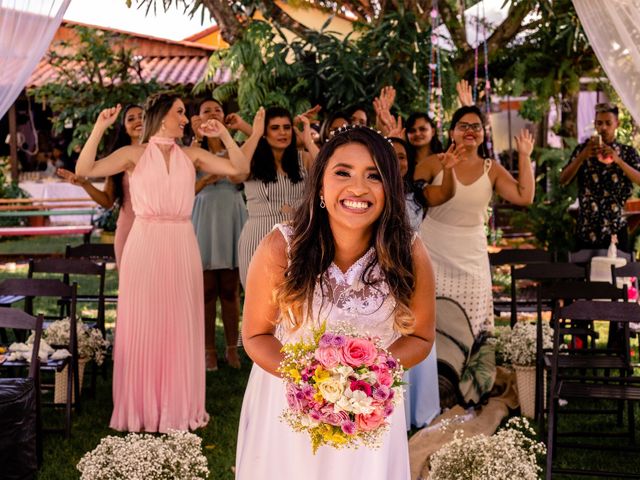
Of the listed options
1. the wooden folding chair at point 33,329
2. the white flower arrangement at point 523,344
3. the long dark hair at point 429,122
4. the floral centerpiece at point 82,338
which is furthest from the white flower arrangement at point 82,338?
the white flower arrangement at point 523,344

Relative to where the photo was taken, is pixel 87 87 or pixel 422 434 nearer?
pixel 422 434

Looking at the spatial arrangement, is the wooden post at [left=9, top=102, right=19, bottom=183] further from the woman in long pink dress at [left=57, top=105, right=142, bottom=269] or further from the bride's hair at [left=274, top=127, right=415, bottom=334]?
the bride's hair at [left=274, top=127, right=415, bottom=334]

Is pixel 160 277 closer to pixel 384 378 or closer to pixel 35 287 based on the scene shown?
pixel 35 287

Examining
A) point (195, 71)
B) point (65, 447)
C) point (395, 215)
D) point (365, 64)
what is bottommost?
point (65, 447)

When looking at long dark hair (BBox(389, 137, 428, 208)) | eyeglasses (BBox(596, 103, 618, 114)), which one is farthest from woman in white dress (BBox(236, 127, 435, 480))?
eyeglasses (BBox(596, 103, 618, 114))

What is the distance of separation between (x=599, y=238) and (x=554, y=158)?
455 cm

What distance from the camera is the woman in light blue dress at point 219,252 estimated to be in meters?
7.37

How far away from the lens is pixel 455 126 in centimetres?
607

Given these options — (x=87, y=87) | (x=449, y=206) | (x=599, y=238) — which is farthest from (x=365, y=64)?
(x=87, y=87)

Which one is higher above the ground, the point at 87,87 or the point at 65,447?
the point at 87,87

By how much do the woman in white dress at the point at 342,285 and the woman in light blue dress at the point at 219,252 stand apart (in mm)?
4354

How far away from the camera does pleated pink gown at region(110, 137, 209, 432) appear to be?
562 cm

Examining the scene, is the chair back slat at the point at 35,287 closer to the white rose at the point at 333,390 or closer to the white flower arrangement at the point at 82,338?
the white flower arrangement at the point at 82,338

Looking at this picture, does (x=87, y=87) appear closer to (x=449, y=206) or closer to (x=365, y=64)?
(x=365, y=64)
